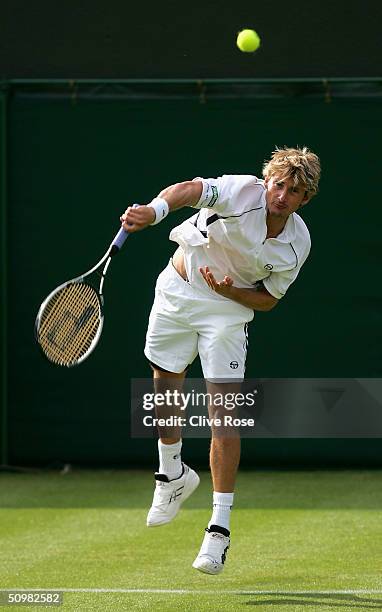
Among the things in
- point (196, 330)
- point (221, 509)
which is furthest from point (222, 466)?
point (196, 330)

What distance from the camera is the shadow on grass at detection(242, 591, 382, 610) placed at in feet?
16.0

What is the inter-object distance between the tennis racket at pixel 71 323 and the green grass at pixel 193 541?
0.98 meters

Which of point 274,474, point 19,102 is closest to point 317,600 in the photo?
point 274,474

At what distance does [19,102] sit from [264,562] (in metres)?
4.35

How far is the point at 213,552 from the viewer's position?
5.12 meters

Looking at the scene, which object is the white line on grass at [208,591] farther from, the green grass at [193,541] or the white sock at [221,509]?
the white sock at [221,509]

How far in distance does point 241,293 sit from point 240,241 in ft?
0.79

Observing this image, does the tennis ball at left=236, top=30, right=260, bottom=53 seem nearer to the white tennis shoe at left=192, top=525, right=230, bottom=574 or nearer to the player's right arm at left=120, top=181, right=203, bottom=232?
the player's right arm at left=120, top=181, right=203, bottom=232

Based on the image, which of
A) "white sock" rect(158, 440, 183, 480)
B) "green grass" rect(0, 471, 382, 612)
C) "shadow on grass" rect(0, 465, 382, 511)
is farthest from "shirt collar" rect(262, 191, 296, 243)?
"shadow on grass" rect(0, 465, 382, 511)

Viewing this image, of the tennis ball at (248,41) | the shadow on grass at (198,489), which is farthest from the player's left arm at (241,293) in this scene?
the tennis ball at (248,41)

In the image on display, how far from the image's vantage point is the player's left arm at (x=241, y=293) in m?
5.37

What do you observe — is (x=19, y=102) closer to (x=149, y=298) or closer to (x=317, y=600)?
(x=149, y=298)

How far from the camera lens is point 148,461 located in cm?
905

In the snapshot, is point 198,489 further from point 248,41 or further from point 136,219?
point 136,219
